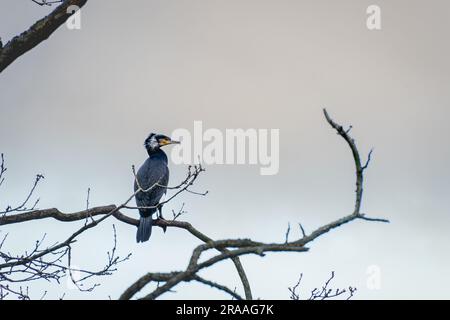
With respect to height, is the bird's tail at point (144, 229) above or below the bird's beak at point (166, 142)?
below

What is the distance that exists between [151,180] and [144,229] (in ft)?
3.88

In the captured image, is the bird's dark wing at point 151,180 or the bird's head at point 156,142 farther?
the bird's head at point 156,142

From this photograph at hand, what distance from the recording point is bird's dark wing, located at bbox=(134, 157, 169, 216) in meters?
11.2

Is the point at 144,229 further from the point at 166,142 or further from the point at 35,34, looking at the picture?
the point at 35,34

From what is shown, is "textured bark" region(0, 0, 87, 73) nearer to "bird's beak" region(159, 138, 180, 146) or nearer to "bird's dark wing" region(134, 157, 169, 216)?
"bird's dark wing" region(134, 157, 169, 216)

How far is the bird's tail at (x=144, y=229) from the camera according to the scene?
34.8ft

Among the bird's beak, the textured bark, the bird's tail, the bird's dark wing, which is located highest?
the textured bark

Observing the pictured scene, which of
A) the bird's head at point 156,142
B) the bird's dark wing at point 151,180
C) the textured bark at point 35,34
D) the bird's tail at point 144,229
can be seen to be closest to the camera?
the textured bark at point 35,34

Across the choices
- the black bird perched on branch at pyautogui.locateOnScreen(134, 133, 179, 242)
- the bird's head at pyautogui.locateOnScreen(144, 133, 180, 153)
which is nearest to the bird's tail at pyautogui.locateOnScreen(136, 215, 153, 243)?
the black bird perched on branch at pyautogui.locateOnScreen(134, 133, 179, 242)

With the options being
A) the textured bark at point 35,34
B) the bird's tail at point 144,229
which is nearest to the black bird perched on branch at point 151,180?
the bird's tail at point 144,229

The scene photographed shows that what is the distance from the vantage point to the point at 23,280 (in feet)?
26.5

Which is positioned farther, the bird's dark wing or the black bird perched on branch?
the bird's dark wing

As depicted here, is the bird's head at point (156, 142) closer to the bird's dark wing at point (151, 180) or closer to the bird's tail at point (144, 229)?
the bird's dark wing at point (151, 180)
